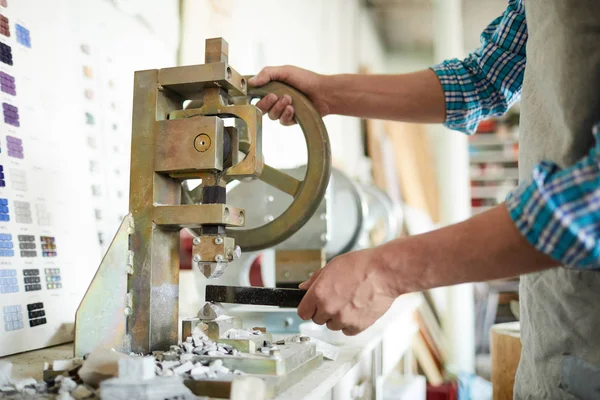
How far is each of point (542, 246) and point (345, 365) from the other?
417 millimetres

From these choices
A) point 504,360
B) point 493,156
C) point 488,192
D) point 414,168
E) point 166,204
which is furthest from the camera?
point 493,156

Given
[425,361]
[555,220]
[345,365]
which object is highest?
[555,220]

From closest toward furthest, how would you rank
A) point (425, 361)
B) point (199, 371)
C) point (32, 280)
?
point (199, 371)
point (32, 280)
point (425, 361)

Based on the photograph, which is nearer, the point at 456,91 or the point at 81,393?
the point at 81,393

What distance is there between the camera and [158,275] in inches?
34.7

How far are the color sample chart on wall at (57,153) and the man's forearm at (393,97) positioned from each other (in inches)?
22.4

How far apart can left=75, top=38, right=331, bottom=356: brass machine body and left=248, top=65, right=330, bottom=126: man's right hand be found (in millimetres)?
107

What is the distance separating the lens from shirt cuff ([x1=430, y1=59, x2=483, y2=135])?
1312mm

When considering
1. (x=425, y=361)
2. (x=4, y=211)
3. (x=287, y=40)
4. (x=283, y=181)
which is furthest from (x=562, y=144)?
(x=425, y=361)

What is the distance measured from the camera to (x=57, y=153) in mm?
1132

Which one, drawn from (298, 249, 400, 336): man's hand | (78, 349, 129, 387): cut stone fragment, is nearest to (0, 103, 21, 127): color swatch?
(78, 349, 129, 387): cut stone fragment

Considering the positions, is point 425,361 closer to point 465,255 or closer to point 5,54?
point 465,255

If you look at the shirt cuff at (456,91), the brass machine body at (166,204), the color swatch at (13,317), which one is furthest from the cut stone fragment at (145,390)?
the shirt cuff at (456,91)

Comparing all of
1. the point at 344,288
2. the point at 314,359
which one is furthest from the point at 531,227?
the point at 314,359
